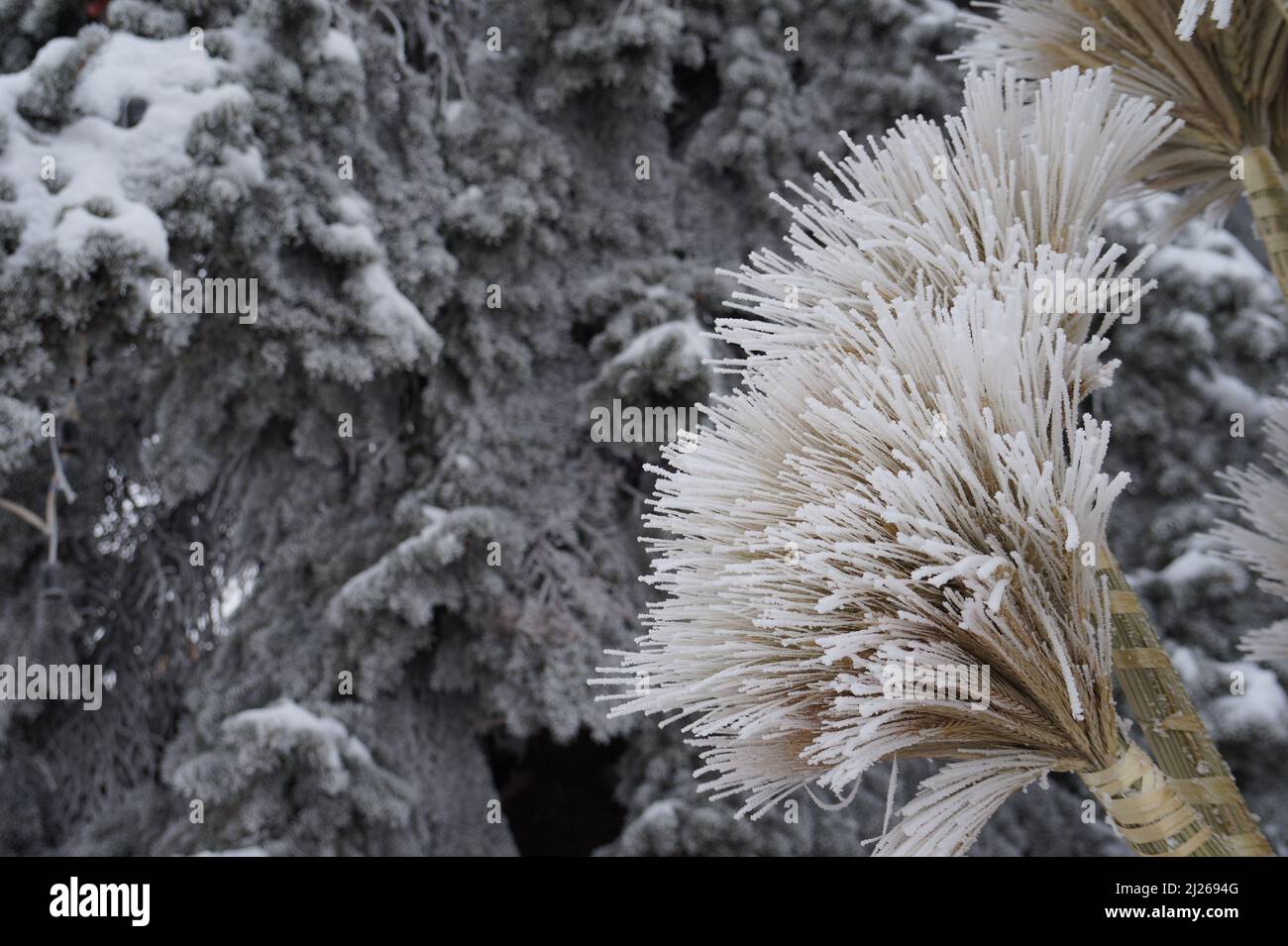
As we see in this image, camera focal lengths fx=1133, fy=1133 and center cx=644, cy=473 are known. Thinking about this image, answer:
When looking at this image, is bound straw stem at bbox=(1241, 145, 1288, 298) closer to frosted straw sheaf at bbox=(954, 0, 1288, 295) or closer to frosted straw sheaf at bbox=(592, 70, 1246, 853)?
frosted straw sheaf at bbox=(954, 0, 1288, 295)

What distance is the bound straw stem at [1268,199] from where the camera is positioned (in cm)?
83

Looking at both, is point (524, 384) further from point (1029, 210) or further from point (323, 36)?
point (1029, 210)

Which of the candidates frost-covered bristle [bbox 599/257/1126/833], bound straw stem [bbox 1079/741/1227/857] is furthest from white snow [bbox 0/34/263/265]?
bound straw stem [bbox 1079/741/1227/857]

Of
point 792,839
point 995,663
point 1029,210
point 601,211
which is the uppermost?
point 601,211

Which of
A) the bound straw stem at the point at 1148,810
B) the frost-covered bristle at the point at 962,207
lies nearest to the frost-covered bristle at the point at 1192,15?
the frost-covered bristle at the point at 962,207

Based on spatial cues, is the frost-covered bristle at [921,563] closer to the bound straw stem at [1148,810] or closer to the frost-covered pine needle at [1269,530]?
the bound straw stem at [1148,810]

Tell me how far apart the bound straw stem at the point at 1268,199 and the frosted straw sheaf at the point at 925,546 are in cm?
24

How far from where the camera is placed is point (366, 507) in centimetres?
277

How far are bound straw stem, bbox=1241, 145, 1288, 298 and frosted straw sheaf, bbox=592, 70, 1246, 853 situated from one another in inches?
9.3

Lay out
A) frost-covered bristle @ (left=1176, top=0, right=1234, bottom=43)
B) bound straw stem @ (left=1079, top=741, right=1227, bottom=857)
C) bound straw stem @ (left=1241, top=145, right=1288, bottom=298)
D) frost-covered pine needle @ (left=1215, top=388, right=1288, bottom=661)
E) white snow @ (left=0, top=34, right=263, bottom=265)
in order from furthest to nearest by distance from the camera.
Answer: white snow @ (left=0, top=34, right=263, bottom=265)
frost-covered pine needle @ (left=1215, top=388, right=1288, bottom=661)
bound straw stem @ (left=1241, top=145, right=1288, bottom=298)
frost-covered bristle @ (left=1176, top=0, right=1234, bottom=43)
bound straw stem @ (left=1079, top=741, right=1227, bottom=857)

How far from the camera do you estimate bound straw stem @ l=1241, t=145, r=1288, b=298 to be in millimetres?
830
